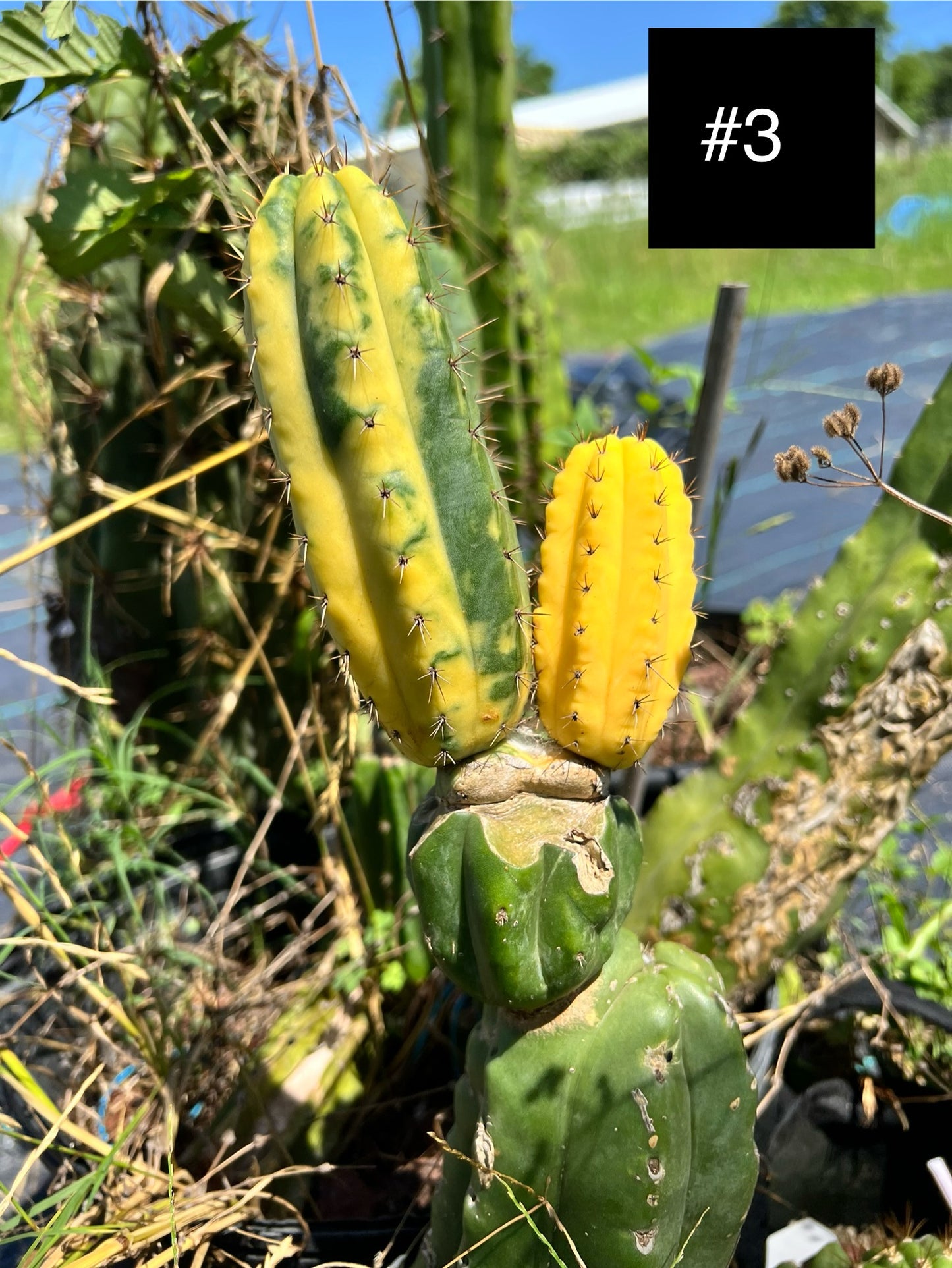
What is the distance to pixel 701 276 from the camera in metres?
9.11

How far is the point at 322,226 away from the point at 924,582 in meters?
0.67

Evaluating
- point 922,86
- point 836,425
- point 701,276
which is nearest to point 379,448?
point 836,425

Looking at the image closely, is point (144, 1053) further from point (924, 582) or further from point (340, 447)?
point (924, 582)

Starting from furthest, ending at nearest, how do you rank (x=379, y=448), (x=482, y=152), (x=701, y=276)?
(x=701, y=276) → (x=482, y=152) → (x=379, y=448)

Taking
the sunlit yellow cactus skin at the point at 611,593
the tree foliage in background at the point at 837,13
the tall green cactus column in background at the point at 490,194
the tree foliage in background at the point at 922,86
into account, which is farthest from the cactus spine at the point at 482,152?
the tree foliage in background at the point at 922,86

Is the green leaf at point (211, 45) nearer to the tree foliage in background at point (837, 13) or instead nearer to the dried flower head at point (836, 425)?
the dried flower head at point (836, 425)

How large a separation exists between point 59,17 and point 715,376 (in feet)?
2.26

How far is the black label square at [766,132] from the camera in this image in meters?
0.93

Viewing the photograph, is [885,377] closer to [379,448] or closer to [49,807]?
[379,448]

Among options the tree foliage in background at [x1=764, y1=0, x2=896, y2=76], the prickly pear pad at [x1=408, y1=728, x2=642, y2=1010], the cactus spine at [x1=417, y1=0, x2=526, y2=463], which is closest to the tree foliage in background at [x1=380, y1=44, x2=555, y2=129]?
the cactus spine at [x1=417, y1=0, x2=526, y2=463]

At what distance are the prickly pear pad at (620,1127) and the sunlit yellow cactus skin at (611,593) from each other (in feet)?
0.59

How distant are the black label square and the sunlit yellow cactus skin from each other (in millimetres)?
459

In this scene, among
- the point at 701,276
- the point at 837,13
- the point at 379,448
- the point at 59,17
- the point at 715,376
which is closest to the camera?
the point at 379,448

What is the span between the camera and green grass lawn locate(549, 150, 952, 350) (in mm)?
6629
